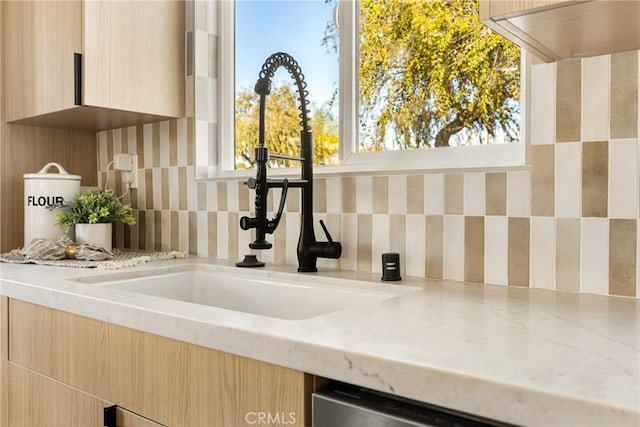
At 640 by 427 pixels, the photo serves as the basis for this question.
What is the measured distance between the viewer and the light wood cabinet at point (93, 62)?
169 cm

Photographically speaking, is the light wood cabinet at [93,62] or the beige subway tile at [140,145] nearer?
the light wood cabinet at [93,62]

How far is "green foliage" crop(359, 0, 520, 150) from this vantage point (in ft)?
4.41

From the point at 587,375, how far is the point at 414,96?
3.42 feet

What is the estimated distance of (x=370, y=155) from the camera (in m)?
1.54

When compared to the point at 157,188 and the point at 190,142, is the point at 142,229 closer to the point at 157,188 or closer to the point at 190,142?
the point at 157,188

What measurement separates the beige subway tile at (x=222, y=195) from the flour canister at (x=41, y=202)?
2.00ft

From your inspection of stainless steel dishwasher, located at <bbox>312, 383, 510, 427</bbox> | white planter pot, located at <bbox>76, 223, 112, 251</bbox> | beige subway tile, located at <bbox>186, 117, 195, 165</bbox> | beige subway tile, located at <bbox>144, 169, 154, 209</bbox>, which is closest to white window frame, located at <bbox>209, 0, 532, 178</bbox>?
beige subway tile, located at <bbox>186, 117, 195, 165</bbox>

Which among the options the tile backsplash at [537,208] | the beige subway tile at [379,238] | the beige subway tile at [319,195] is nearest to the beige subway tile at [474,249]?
the tile backsplash at [537,208]

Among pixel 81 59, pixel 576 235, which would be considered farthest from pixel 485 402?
pixel 81 59

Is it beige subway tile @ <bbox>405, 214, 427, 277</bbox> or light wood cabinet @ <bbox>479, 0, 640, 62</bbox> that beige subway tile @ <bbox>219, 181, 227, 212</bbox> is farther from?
light wood cabinet @ <bbox>479, 0, 640, 62</bbox>

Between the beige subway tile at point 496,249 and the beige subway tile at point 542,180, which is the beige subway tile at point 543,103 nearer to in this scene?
the beige subway tile at point 542,180

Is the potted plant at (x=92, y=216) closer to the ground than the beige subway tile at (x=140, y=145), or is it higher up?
closer to the ground

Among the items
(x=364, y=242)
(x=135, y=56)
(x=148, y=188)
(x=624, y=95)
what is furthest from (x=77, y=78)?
(x=624, y=95)

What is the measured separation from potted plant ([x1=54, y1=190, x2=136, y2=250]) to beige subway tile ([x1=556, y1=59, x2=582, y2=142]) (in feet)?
4.83
